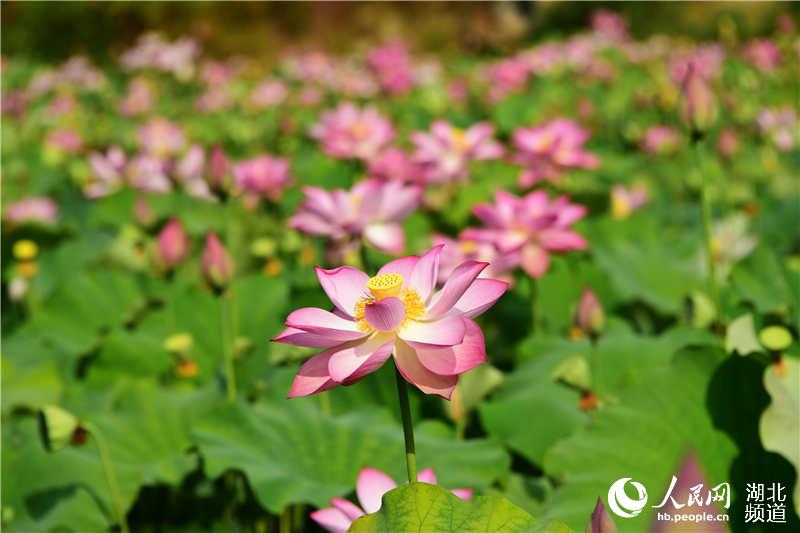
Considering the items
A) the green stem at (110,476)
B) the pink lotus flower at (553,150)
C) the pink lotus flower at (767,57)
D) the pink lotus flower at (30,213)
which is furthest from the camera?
the pink lotus flower at (767,57)

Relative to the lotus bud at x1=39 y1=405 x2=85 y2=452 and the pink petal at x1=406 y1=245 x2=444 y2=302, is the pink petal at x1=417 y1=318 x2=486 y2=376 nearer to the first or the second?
the pink petal at x1=406 y1=245 x2=444 y2=302

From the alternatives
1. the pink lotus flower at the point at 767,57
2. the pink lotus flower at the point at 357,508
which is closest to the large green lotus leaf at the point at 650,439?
the pink lotus flower at the point at 357,508

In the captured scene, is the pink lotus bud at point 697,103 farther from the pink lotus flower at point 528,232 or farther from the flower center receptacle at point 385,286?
the flower center receptacle at point 385,286

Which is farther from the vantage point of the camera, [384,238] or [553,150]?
[553,150]

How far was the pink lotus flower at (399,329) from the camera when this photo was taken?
1.96ft

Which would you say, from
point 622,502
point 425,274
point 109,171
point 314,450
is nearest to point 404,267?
point 425,274

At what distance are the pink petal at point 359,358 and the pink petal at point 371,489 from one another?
0.12m

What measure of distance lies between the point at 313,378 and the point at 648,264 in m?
1.16

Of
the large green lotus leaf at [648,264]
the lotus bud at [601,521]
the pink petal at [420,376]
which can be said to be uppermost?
the pink petal at [420,376]

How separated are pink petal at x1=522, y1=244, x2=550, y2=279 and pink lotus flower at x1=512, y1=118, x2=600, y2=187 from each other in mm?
430

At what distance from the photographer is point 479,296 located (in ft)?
2.05

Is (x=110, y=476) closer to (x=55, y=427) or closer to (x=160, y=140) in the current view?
(x=55, y=427)

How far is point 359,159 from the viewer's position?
192 cm

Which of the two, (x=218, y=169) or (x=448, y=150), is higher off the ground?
(x=218, y=169)
